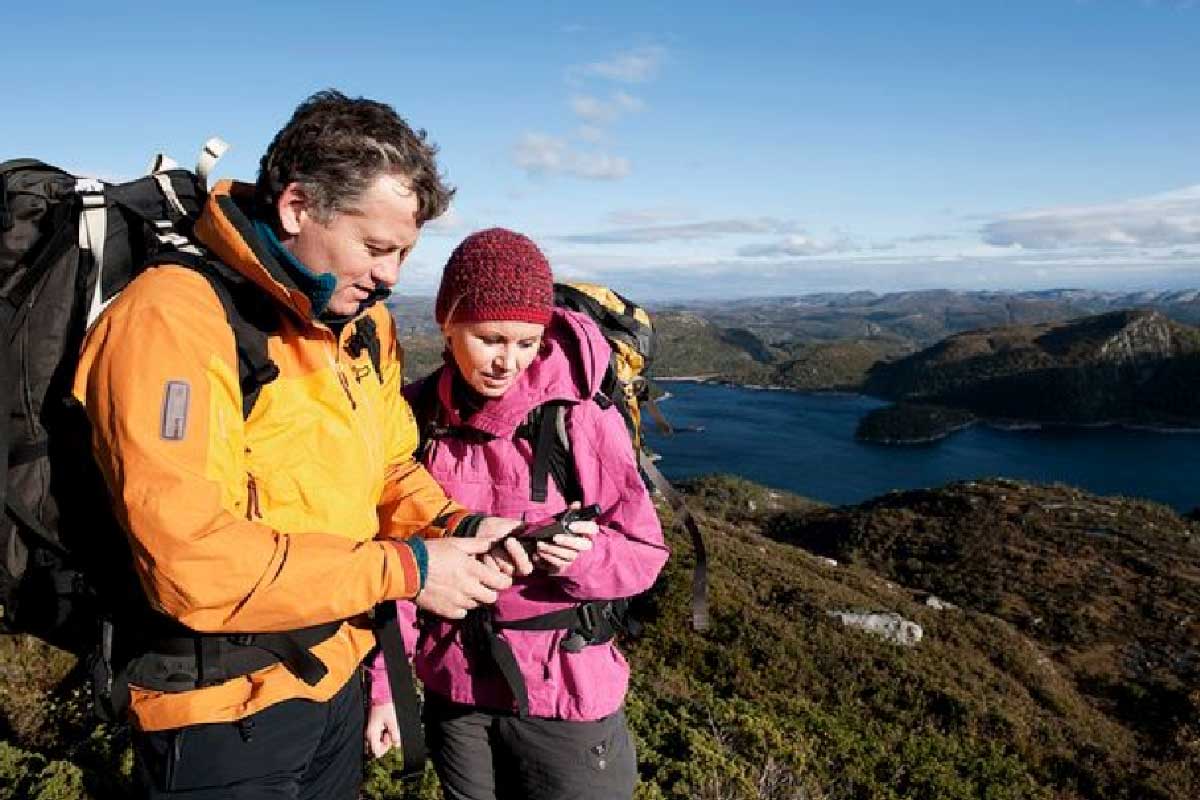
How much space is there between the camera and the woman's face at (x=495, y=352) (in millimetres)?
2615

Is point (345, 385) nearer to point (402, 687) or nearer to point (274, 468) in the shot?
point (274, 468)

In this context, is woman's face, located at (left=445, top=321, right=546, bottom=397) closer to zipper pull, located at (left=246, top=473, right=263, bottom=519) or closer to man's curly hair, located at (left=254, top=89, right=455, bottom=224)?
man's curly hair, located at (left=254, top=89, right=455, bottom=224)

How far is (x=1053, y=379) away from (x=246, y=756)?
160 metres

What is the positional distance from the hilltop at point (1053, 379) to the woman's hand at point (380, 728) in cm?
12712

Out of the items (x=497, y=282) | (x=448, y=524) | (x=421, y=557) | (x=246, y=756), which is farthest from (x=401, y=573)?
(x=497, y=282)

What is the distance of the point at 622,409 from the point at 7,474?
73.9 inches

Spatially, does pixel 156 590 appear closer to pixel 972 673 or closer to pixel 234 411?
pixel 234 411

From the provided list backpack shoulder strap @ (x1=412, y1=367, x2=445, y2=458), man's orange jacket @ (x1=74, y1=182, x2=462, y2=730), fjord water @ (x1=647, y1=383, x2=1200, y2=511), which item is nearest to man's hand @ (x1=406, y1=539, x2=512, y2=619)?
man's orange jacket @ (x1=74, y1=182, x2=462, y2=730)

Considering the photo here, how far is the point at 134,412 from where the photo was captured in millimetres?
1577

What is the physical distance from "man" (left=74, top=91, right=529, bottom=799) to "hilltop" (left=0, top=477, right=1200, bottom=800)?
1647 mm

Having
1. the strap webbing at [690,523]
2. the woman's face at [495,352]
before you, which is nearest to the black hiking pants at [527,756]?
the strap webbing at [690,523]

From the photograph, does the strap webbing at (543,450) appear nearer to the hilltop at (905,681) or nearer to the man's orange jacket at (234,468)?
the man's orange jacket at (234,468)

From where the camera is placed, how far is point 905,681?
15133 mm

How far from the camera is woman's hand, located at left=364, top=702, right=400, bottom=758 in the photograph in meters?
2.85
